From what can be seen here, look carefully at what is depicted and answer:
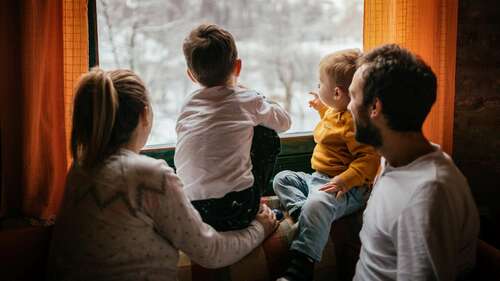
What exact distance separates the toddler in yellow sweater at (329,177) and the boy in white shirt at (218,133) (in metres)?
0.25

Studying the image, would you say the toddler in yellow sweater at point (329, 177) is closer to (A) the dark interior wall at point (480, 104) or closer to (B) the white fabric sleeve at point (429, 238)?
(B) the white fabric sleeve at point (429, 238)

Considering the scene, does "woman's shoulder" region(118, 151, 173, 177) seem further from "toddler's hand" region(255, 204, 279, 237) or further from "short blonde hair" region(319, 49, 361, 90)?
"short blonde hair" region(319, 49, 361, 90)

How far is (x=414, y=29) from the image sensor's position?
239 cm

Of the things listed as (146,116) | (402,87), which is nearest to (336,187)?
(402,87)

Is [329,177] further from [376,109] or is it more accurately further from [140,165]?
[140,165]

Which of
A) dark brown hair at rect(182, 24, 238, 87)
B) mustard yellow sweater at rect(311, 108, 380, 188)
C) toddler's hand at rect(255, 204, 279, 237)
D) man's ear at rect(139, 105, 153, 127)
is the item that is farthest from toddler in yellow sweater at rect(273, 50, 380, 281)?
man's ear at rect(139, 105, 153, 127)

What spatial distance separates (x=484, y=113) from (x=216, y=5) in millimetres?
1641

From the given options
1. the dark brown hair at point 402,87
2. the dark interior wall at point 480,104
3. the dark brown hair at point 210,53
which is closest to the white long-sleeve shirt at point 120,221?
the dark brown hair at point 210,53

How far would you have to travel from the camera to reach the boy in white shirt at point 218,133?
1726 millimetres

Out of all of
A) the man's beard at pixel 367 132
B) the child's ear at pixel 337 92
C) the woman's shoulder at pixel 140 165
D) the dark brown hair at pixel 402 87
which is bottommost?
the woman's shoulder at pixel 140 165

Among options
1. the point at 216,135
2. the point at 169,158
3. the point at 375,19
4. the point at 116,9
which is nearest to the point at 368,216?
the point at 216,135

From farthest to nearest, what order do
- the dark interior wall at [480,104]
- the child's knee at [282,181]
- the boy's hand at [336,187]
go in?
the dark interior wall at [480,104]
the child's knee at [282,181]
the boy's hand at [336,187]

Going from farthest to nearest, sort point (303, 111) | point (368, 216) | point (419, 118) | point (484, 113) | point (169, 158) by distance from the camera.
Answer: point (484, 113), point (303, 111), point (169, 158), point (368, 216), point (419, 118)

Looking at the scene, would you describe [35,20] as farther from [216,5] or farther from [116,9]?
[216,5]
